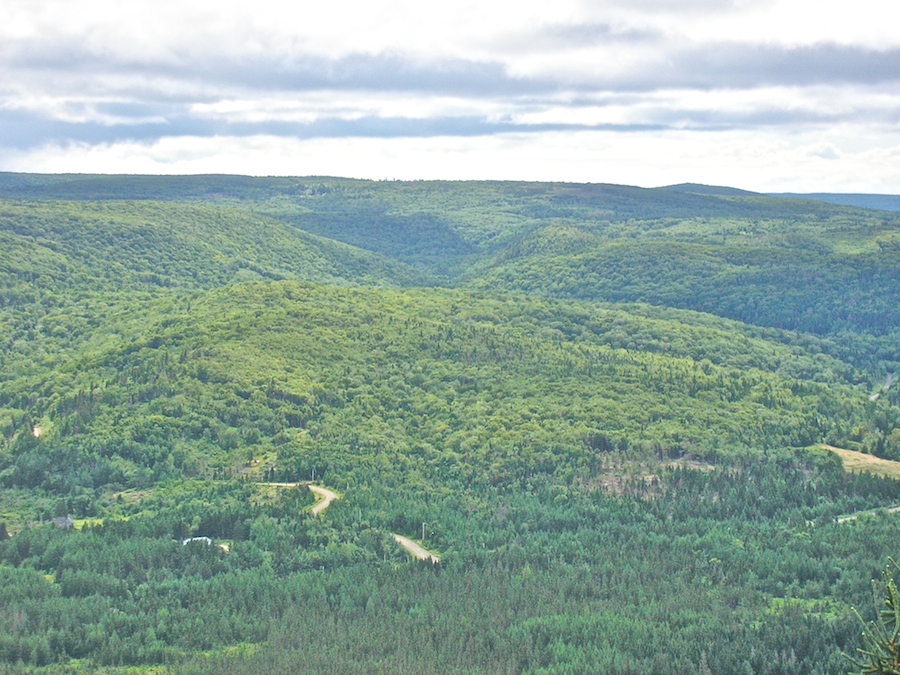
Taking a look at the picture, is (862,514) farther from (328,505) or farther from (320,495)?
(320,495)

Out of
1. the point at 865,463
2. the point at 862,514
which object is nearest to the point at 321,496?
the point at 862,514

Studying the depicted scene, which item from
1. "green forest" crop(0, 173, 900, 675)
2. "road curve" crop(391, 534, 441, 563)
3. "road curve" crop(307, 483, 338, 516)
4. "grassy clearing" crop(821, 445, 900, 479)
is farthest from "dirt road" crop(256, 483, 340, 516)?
"grassy clearing" crop(821, 445, 900, 479)

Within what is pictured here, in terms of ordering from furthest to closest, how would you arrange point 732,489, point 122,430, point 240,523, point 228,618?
point 122,430, point 732,489, point 240,523, point 228,618

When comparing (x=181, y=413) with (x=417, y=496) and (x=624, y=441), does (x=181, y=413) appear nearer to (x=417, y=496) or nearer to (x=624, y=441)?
(x=417, y=496)

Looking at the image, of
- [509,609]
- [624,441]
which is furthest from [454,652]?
[624,441]

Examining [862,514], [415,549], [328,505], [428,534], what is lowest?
[415,549]

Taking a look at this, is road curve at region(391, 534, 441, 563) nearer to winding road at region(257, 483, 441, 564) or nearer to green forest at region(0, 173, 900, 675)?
winding road at region(257, 483, 441, 564)

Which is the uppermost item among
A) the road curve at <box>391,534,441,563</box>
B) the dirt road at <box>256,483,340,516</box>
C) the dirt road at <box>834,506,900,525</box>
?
the dirt road at <box>834,506,900,525</box>

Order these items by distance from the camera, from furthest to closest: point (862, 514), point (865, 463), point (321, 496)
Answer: point (865, 463) < point (321, 496) < point (862, 514)
